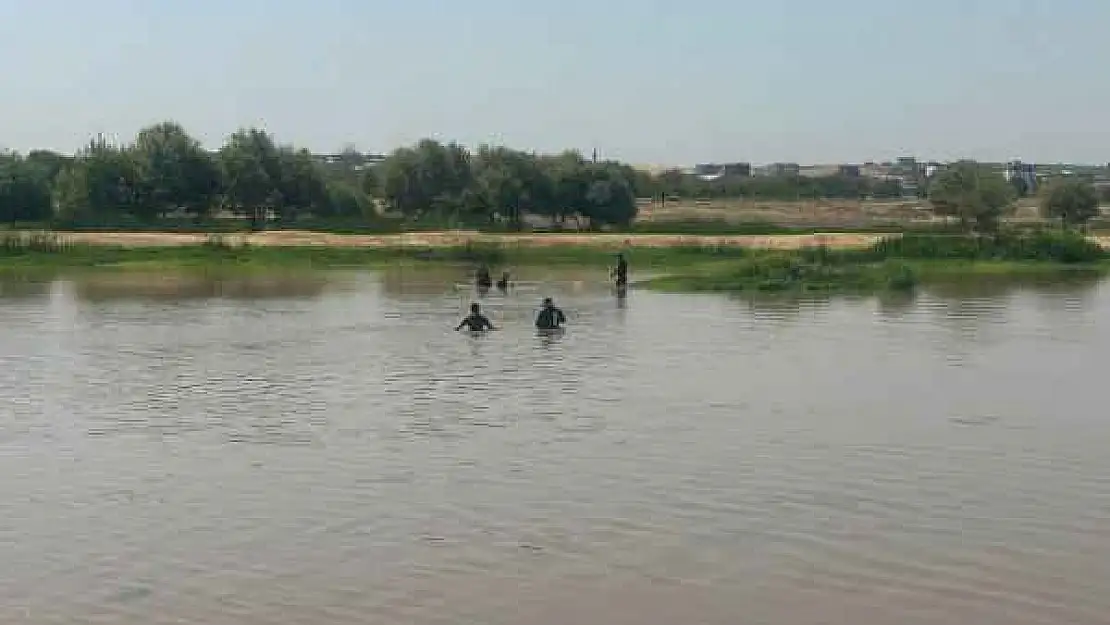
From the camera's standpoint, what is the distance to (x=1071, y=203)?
314 feet

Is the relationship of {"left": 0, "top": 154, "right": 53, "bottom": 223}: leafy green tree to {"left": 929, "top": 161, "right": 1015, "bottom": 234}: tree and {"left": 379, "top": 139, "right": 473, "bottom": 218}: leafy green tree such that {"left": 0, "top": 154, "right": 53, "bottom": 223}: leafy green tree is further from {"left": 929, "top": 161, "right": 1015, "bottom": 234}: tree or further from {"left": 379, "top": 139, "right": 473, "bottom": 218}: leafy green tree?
{"left": 929, "top": 161, "right": 1015, "bottom": 234}: tree

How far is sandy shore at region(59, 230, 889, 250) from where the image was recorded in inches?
2840

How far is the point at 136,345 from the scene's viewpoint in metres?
30.8

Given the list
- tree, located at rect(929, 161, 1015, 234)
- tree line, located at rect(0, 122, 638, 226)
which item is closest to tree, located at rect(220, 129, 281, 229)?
tree line, located at rect(0, 122, 638, 226)

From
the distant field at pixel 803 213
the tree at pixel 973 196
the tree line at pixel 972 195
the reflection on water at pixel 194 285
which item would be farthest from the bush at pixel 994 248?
the distant field at pixel 803 213

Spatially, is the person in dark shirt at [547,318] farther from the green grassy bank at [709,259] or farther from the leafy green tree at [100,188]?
the leafy green tree at [100,188]

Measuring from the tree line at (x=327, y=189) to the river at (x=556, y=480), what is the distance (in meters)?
57.2

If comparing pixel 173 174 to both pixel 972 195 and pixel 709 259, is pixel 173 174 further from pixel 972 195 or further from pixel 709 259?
pixel 972 195

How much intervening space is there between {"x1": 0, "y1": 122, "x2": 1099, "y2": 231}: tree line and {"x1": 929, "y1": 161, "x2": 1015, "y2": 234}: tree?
7 centimetres

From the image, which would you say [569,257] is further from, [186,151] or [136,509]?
[136,509]

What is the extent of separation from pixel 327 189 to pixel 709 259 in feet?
126

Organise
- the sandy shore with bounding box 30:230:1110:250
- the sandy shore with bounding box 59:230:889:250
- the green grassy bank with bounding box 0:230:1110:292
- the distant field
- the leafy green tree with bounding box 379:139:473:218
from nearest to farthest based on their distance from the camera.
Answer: the green grassy bank with bounding box 0:230:1110:292
the sandy shore with bounding box 30:230:1110:250
the sandy shore with bounding box 59:230:889:250
the leafy green tree with bounding box 379:139:473:218
the distant field

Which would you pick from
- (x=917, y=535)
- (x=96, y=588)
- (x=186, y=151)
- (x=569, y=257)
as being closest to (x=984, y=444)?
(x=917, y=535)

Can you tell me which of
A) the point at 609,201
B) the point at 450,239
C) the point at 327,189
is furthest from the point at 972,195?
the point at 327,189
